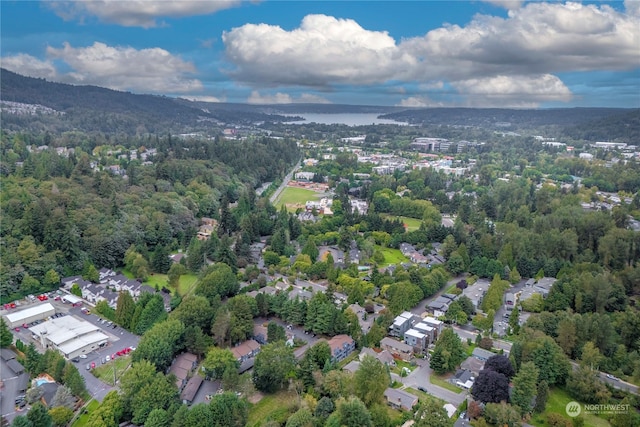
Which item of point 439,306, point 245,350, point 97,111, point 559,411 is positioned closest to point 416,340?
point 439,306

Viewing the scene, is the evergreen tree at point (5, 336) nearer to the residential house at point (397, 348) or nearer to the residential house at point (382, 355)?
the residential house at point (382, 355)

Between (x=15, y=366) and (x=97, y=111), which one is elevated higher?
(x=97, y=111)

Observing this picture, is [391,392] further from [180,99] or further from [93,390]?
[180,99]

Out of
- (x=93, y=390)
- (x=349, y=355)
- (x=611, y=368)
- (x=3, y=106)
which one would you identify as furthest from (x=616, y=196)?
(x=3, y=106)

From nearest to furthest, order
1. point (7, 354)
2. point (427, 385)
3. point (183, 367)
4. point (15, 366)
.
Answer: point (427, 385) → point (183, 367) → point (15, 366) → point (7, 354)

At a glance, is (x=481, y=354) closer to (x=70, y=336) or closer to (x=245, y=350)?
(x=245, y=350)

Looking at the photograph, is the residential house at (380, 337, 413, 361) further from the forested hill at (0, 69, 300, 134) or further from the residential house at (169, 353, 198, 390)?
the forested hill at (0, 69, 300, 134)
